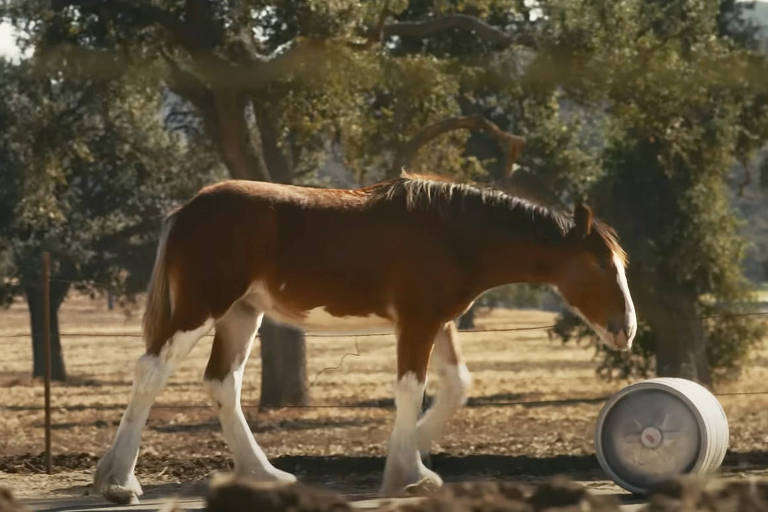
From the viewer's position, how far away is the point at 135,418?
8555 mm

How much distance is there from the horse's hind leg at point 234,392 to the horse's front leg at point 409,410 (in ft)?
2.27

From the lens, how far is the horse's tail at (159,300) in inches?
348

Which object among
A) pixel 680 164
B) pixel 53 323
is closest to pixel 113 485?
pixel 680 164

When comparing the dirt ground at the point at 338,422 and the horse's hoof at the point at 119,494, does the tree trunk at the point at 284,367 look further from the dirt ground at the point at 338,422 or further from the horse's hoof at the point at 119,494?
the horse's hoof at the point at 119,494

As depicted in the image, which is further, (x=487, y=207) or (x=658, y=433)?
(x=487, y=207)

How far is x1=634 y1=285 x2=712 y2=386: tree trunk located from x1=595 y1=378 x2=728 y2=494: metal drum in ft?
40.1

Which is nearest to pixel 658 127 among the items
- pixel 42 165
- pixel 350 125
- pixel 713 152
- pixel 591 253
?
pixel 713 152

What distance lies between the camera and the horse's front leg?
8555 mm

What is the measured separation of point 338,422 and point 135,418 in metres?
10.8

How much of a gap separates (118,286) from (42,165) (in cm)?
1078

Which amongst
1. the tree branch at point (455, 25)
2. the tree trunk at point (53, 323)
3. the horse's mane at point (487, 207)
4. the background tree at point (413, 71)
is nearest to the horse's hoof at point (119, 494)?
the horse's mane at point (487, 207)

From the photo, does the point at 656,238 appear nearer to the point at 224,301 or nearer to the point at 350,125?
the point at 350,125

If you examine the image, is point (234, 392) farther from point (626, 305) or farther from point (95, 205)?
point (95, 205)

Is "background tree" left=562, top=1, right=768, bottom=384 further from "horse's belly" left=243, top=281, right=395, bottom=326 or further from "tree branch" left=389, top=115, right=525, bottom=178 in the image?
"horse's belly" left=243, top=281, right=395, bottom=326
